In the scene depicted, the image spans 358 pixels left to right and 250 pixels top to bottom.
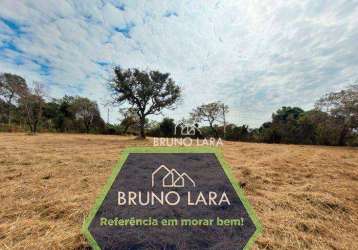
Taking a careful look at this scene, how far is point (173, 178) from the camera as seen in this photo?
3.54 m

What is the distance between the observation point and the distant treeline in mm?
14492

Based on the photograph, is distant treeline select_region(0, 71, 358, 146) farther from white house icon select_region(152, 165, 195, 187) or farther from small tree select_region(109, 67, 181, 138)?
white house icon select_region(152, 165, 195, 187)

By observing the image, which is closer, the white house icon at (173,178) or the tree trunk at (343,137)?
A: the white house icon at (173,178)

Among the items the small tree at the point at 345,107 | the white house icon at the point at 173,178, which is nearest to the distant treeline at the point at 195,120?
the small tree at the point at 345,107

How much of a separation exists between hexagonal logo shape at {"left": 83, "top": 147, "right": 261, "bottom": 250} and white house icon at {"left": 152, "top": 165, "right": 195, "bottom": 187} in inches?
0.6

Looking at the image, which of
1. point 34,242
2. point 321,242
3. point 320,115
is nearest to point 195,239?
point 321,242

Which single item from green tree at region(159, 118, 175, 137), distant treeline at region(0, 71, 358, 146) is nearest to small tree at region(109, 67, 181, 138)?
distant treeline at region(0, 71, 358, 146)

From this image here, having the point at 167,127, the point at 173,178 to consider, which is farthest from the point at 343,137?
the point at 173,178

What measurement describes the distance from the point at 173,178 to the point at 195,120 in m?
23.3

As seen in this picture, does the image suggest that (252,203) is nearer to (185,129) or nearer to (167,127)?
(185,129)

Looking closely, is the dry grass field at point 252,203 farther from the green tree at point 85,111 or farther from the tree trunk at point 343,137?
the green tree at point 85,111

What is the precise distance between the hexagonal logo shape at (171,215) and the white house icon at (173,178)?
0.02 m

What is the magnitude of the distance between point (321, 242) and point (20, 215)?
9.64ft

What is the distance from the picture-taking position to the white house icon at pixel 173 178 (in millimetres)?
3222
